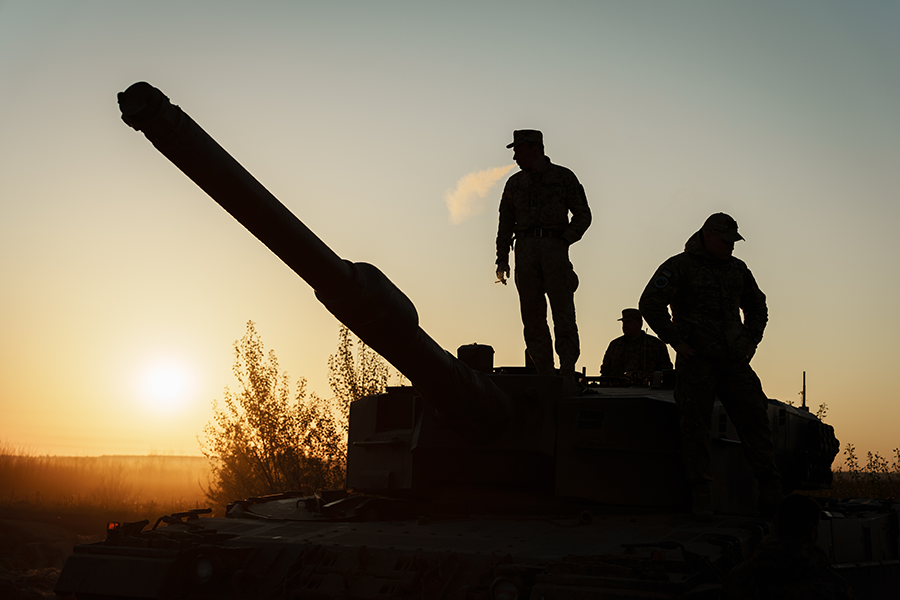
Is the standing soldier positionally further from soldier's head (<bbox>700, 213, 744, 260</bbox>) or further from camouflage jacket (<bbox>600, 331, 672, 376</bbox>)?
camouflage jacket (<bbox>600, 331, 672, 376</bbox>)

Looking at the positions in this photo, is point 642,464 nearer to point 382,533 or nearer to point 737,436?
point 737,436

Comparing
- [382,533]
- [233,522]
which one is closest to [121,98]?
[382,533]

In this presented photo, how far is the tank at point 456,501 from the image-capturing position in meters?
4.81

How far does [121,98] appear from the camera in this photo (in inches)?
167

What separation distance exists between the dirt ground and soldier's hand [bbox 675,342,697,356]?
1316cm

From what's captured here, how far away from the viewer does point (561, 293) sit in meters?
8.88

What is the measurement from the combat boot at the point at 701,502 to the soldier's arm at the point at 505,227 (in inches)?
139

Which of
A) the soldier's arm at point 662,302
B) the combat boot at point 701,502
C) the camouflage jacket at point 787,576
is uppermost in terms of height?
the soldier's arm at point 662,302

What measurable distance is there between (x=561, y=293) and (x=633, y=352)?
130 inches

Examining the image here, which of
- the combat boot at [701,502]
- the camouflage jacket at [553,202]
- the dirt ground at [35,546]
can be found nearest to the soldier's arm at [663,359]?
the camouflage jacket at [553,202]

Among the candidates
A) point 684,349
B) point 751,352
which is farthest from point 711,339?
point 751,352

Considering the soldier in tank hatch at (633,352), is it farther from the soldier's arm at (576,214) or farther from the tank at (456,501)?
the soldier's arm at (576,214)

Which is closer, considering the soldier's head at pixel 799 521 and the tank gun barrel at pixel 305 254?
the soldier's head at pixel 799 521

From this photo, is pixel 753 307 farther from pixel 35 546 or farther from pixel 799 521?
pixel 35 546
